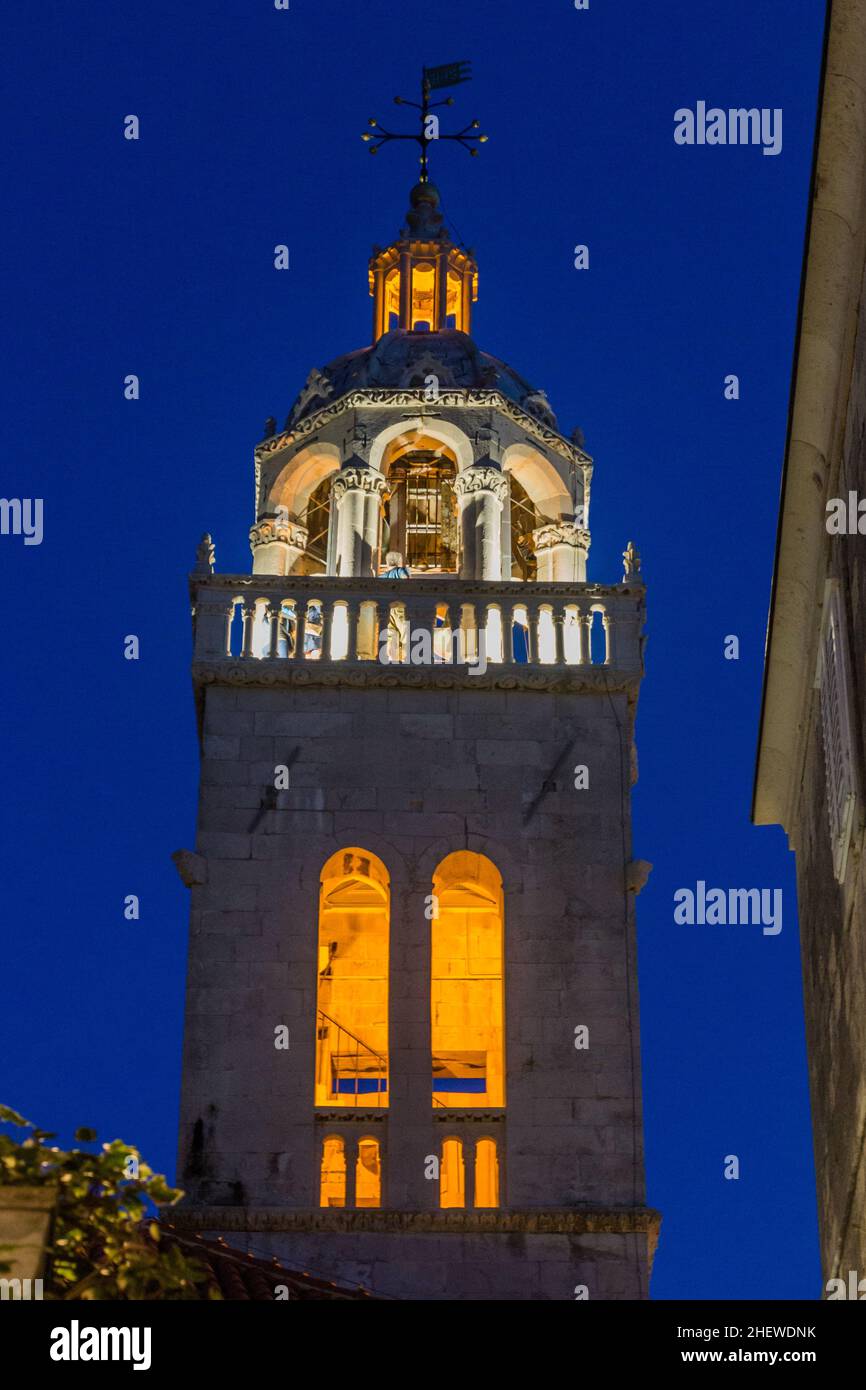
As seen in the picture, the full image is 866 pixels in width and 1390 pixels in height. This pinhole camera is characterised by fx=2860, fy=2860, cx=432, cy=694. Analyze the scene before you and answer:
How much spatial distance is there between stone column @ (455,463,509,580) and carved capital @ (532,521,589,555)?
0.62m

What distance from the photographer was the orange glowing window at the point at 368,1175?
25234 mm

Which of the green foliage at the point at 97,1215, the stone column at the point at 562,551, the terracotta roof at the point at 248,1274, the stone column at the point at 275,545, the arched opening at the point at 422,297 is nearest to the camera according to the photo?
the green foliage at the point at 97,1215

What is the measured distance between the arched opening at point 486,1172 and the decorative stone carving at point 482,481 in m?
7.46

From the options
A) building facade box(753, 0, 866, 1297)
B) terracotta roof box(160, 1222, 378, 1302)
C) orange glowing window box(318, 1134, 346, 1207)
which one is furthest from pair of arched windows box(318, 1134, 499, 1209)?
building facade box(753, 0, 866, 1297)

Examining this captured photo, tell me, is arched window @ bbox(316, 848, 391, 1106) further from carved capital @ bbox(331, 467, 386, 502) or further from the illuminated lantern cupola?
the illuminated lantern cupola

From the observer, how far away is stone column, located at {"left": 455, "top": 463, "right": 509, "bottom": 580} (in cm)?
2927

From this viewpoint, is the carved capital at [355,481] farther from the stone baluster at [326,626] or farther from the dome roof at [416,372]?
the stone baluster at [326,626]

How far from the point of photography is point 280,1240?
2456 cm

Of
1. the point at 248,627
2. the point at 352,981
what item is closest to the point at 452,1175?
the point at 352,981

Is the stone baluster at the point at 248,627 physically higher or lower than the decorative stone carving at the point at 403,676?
higher

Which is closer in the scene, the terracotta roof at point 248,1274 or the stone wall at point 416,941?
the terracotta roof at point 248,1274

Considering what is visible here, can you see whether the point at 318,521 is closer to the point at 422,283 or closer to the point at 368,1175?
the point at 422,283

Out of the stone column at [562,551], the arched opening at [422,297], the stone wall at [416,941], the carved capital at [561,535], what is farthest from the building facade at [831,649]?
the arched opening at [422,297]
